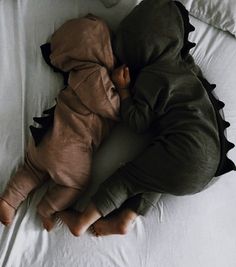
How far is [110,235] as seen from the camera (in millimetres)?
1086

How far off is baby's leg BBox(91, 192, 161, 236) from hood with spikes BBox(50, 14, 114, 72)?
38 cm

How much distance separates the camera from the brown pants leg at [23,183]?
108 centimetres

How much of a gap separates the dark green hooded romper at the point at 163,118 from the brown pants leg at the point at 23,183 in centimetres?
17

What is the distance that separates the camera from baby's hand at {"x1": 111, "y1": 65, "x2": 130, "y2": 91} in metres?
1.11

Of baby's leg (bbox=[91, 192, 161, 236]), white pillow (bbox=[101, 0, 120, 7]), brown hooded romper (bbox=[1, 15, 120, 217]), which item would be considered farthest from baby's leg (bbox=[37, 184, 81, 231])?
white pillow (bbox=[101, 0, 120, 7])

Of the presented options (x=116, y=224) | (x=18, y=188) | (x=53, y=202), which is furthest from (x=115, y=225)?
(x=18, y=188)

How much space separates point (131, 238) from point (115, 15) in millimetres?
688

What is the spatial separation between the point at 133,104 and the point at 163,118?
9 cm

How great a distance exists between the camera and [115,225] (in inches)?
42.5

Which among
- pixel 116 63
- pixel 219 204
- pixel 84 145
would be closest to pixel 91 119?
pixel 84 145

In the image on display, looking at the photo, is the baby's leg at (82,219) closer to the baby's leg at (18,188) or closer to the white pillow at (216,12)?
the baby's leg at (18,188)

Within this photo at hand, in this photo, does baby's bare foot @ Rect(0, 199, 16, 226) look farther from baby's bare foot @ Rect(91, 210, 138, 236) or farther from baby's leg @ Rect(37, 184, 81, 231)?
baby's bare foot @ Rect(91, 210, 138, 236)

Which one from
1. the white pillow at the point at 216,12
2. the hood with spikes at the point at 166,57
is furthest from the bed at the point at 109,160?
the hood with spikes at the point at 166,57

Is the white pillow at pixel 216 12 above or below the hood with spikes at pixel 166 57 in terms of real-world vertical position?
above
